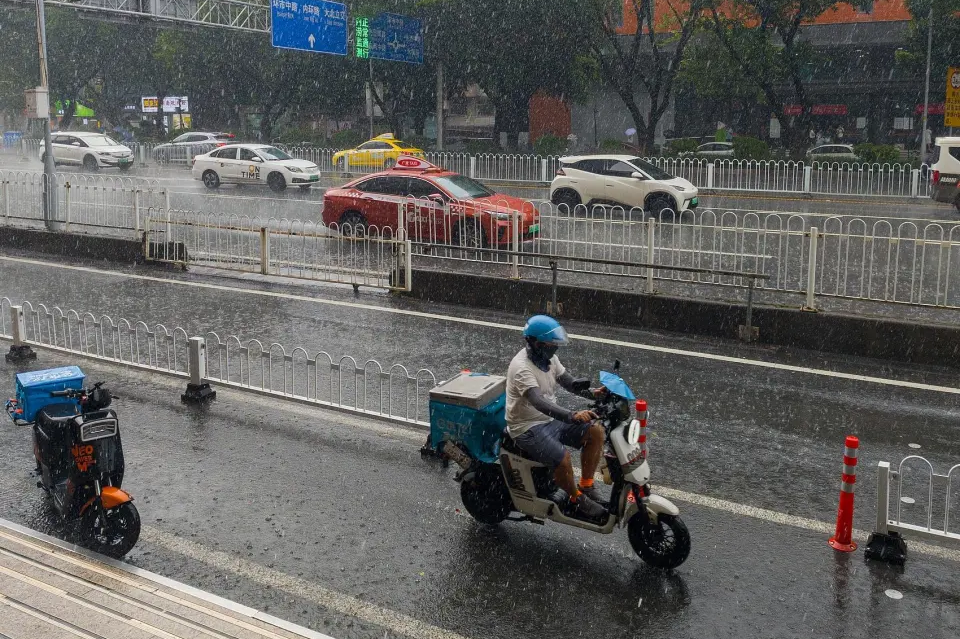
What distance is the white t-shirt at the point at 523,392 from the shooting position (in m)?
6.04

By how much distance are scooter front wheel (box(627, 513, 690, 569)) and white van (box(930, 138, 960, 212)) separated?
62.6 ft

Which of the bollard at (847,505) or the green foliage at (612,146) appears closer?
the bollard at (847,505)

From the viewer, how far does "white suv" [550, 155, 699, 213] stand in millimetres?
21203

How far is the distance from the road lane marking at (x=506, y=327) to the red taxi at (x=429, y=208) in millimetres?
2394

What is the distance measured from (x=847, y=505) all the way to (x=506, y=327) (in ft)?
21.7

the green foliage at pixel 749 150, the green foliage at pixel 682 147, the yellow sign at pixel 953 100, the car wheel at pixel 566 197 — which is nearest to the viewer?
the car wheel at pixel 566 197

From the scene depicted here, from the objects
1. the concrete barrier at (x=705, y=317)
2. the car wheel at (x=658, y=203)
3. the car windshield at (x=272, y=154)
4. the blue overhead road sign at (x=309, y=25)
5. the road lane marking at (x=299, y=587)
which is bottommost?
the road lane marking at (x=299, y=587)

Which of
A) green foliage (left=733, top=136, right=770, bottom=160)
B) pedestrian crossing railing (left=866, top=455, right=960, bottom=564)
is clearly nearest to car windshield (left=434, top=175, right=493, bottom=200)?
pedestrian crossing railing (left=866, top=455, right=960, bottom=564)

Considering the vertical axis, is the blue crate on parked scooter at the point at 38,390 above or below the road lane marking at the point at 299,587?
above

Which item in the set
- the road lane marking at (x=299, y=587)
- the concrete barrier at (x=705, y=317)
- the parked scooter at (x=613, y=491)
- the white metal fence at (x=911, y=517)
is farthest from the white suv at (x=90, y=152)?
the white metal fence at (x=911, y=517)

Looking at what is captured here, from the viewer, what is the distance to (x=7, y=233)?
18.7 m

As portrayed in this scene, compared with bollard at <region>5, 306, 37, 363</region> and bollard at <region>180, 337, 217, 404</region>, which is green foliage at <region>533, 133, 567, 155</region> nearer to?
bollard at <region>5, 306, 37, 363</region>

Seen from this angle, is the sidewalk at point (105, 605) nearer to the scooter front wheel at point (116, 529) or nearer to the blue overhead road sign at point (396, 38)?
the scooter front wheel at point (116, 529)

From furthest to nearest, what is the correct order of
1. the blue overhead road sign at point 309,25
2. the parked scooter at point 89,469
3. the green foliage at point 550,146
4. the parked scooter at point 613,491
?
the green foliage at point 550,146 < the blue overhead road sign at point 309,25 < the parked scooter at point 89,469 < the parked scooter at point 613,491
